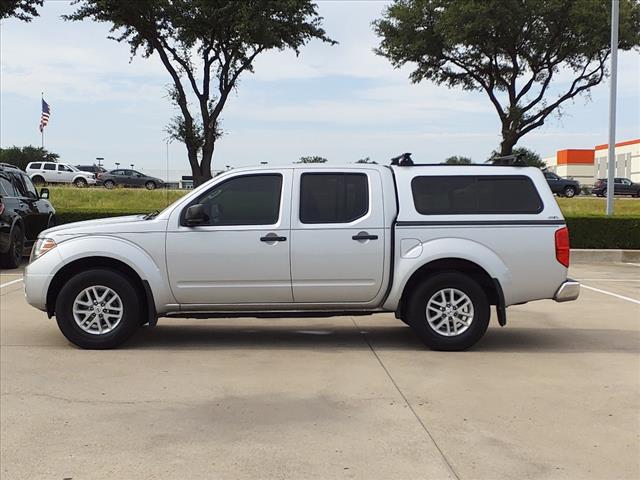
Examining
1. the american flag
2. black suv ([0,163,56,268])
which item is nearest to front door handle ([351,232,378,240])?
black suv ([0,163,56,268])

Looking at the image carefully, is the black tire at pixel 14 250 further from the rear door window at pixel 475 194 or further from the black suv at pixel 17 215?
the rear door window at pixel 475 194

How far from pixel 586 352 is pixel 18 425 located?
5282 millimetres

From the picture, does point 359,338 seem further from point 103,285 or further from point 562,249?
point 103,285

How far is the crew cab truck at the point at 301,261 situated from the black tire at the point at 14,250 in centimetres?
698

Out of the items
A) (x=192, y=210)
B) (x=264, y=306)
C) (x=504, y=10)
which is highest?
(x=504, y=10)

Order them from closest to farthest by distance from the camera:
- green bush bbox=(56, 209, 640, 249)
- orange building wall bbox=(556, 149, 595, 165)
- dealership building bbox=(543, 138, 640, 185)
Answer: green bush bbox=(56, 209, 640, 249) → dealership building bbox=(543, 138, 640, 185) → orange building wall bbox=(556, 149, 595, 165)

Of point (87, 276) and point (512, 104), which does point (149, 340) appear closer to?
point (87, 276)

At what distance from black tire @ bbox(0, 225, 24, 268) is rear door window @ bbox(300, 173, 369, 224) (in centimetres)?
845

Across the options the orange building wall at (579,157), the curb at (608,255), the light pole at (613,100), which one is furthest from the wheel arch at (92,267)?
the orange building wall at (579,157)

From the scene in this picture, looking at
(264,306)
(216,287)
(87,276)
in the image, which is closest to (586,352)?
(264,306)

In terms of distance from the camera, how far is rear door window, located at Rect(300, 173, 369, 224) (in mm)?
6820

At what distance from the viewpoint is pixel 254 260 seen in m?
6.70

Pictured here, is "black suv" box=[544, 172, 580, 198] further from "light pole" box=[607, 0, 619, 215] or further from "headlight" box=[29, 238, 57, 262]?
"headlight" box=[29, 238, 57, 262]

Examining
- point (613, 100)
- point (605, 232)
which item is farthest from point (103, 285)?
point (613, 100)
